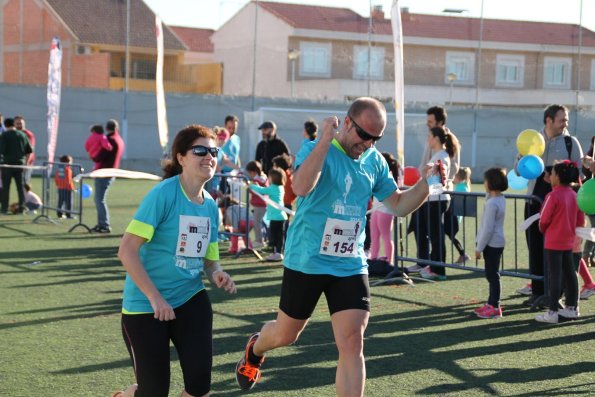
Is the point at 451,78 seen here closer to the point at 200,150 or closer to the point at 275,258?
the point at 275,258

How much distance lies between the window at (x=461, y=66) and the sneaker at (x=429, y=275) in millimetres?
36344

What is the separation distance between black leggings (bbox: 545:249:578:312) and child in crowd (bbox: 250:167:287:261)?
5023 mm

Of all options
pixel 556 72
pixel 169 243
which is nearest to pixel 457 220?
pixel 169 243

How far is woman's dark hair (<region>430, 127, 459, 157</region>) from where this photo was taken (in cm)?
1151

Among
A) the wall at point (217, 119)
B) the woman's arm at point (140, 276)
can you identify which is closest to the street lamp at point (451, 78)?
the wall at point (217, 119)

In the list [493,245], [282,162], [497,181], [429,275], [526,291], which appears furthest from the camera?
[282,162]

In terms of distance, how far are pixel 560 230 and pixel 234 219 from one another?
260 inches

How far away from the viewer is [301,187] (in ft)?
17.3

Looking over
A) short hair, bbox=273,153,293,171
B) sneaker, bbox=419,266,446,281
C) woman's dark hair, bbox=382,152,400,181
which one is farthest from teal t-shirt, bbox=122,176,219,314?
short hair, bbox=273,153,293,171

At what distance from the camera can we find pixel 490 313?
9.27 meters

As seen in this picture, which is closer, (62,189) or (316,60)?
(62,189)

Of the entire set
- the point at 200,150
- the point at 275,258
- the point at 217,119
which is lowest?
the point at 275,258

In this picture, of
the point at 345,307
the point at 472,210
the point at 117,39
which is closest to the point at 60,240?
the point at 472,210

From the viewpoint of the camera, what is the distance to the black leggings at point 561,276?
8.95m
